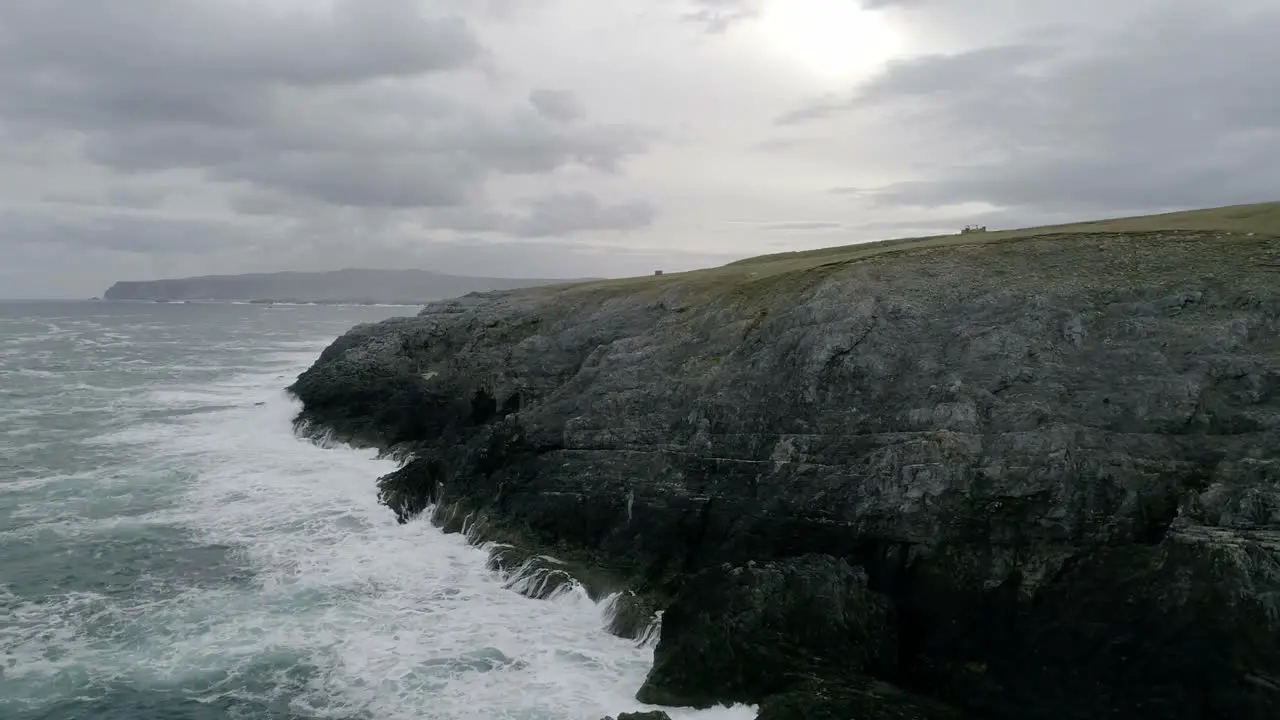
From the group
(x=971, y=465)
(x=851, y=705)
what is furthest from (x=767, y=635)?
(x=971, y=465)

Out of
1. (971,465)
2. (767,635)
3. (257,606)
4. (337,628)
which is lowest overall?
(337,628)

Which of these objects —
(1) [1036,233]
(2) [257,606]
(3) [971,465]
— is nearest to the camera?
(3) [971,465]

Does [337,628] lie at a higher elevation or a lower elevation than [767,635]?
lower

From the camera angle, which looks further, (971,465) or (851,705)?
(971,465)

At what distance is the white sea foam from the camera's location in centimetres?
1548

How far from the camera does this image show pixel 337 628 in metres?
18.1

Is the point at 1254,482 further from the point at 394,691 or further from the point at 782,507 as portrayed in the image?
the point at 394,691

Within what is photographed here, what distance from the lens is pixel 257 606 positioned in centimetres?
1923

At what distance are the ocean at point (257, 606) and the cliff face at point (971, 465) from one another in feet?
6.97

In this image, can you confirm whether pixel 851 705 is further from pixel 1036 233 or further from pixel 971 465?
pixel 1036 233

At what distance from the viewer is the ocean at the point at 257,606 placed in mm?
15281

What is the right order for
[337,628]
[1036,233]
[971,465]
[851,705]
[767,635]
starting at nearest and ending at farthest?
[851,705], [767,635], [971,465], [337,628], [1036,233]

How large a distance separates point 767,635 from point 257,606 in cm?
1296

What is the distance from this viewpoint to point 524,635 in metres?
17.8
